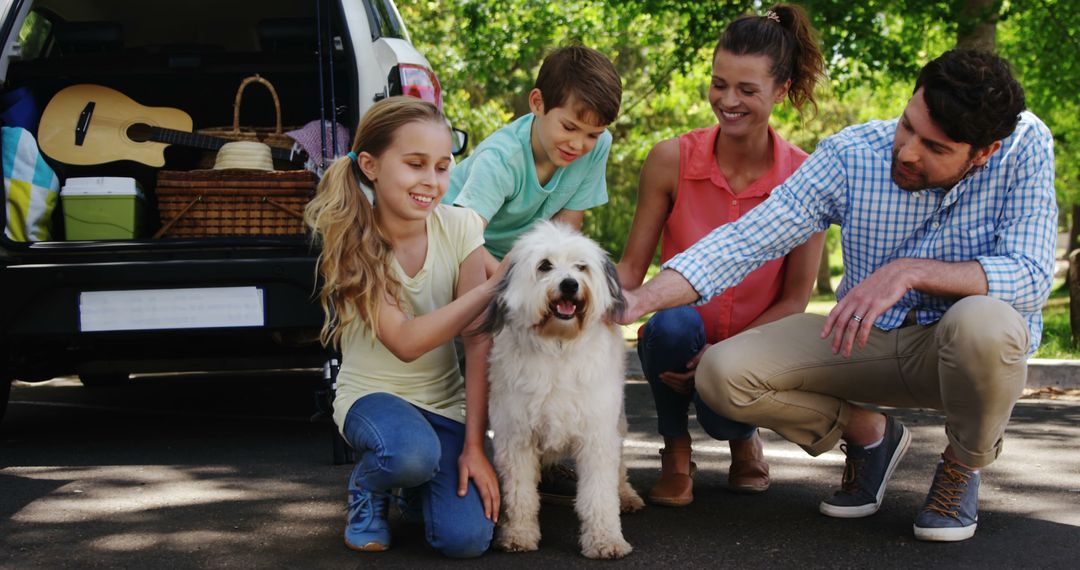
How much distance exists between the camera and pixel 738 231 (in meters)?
3.55

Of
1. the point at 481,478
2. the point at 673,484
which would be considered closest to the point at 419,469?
the point at 481,478

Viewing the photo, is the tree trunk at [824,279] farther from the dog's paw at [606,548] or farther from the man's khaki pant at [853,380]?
the dog's paw at [606,548]

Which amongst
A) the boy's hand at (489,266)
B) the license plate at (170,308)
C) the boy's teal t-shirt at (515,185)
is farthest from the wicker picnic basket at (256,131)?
the boy's hand at (489,266)

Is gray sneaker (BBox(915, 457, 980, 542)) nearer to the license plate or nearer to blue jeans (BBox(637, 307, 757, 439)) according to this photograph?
blue jeans (BBox(637, 307, 757, 439))

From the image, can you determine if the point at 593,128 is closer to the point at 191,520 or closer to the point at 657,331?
the point at 657,331

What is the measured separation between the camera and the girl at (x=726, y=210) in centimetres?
379

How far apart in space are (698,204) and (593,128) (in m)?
0.49

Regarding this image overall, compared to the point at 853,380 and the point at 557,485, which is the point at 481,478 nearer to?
the point at 557,485

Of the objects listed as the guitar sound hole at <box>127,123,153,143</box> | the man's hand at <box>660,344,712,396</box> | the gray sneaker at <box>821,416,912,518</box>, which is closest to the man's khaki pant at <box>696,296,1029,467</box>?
the gray sneaker at <box>821,416,912,518</box>

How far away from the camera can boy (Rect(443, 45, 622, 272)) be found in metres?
3.93

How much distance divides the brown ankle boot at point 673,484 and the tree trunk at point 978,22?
7.94 metres

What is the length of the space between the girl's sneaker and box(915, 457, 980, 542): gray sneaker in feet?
5.30

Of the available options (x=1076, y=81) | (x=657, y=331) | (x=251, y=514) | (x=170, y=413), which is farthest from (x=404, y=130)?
(x=1076, y=81)

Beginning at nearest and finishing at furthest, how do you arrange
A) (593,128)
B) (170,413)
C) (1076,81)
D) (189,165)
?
(593,128) → (189,165) → (170,413) → (1076,81)
